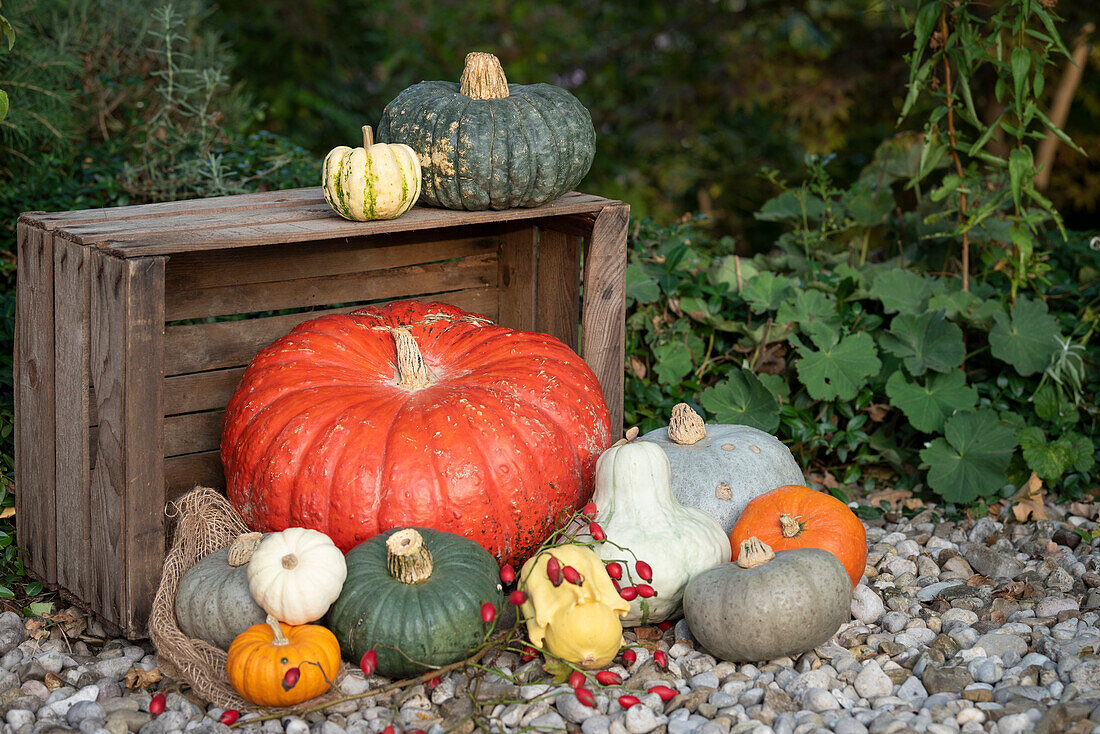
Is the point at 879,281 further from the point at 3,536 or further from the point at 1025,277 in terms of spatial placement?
the point at 3,536

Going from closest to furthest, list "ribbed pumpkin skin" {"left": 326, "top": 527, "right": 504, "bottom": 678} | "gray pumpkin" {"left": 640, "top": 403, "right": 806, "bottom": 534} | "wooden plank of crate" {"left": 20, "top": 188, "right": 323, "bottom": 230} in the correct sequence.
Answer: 1. "ribbed pumpkin skin" {"left": 326, "top": 527, "right": 504, "bottom": 678}
2. "wooden plank of crate" {"left": 20, "top": 188, "right": 323, "bottom": 230}
3. "gray pumpkin" {"left": 640, "top": 403, "right": 806, "bottom": 534}

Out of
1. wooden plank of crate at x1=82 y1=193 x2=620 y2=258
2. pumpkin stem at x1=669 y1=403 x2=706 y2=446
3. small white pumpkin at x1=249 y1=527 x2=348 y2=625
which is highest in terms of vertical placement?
wooden plank of crate at x1=82 y1=193 x2=620 y2=258

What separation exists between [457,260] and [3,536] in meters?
1.64

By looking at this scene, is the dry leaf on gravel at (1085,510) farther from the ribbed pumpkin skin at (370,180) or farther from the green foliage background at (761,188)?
the ribbed pumpkin skin at (370,180)

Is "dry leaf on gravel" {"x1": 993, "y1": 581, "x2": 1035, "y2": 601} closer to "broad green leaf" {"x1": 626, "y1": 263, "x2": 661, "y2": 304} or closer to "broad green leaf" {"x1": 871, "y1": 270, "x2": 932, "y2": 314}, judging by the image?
"broad green leaf" {"x1": 871, "y1": 270, "x2": 932, "y2": 314}

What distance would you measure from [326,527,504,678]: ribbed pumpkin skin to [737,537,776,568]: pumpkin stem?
58 cm

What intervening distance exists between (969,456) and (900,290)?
28.2 inches

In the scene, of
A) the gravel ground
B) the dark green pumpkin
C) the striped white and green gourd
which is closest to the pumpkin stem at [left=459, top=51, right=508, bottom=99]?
the dark green pumpkin

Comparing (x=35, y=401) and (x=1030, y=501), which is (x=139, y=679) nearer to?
(x=35, y=401)

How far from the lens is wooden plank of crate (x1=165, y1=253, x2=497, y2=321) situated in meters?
3.16

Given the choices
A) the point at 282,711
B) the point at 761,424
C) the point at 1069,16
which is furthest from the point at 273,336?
the point at 1069,16

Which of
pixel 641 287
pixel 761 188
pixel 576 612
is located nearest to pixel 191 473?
pixel 576 612

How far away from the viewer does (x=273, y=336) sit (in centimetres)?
335

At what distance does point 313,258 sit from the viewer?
338cm
